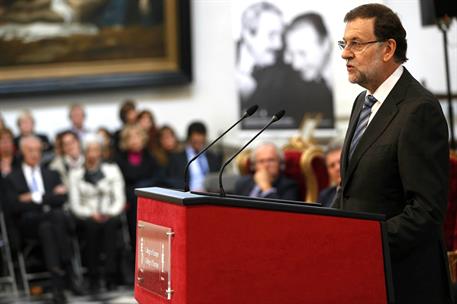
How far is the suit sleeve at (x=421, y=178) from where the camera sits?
3.09 metres

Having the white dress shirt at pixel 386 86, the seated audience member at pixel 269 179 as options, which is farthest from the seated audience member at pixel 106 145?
the white dress shirt at pixel 386 86

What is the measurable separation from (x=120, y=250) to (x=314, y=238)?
280 inches

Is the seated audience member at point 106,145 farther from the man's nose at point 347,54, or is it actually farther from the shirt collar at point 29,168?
Answer: the man's nose at point 347,54

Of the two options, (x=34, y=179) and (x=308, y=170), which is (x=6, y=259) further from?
(x=308, y=170)

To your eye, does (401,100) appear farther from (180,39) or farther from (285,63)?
(180,39)

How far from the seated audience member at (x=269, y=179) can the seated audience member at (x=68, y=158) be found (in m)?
3.15

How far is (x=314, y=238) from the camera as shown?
2986mm

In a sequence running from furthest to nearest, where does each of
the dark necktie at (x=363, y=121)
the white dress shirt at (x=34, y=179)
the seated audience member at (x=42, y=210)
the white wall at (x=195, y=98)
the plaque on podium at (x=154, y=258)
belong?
the white wall at (x=195, y=98), the white dress shirt at (x=34, y=179), the seated audience member at (x=42, y=210), the dark necktie at (x=363, y=121), the plaque on podium at (x=154, y=258)

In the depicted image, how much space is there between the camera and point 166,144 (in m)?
10.9

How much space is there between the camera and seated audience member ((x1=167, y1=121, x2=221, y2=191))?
10.6 metres

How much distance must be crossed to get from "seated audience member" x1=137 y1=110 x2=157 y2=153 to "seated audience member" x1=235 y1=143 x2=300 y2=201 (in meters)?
3.19

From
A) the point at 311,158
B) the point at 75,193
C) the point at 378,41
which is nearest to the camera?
the point at 378,41

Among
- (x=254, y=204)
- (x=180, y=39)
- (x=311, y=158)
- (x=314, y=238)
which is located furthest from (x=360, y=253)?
(x=180, y=39)

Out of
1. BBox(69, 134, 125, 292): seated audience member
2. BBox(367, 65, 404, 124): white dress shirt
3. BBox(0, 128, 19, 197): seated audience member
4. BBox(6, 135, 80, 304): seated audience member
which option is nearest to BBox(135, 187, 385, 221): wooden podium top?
BBox(367, 65, 404, 124): white dress shirt
